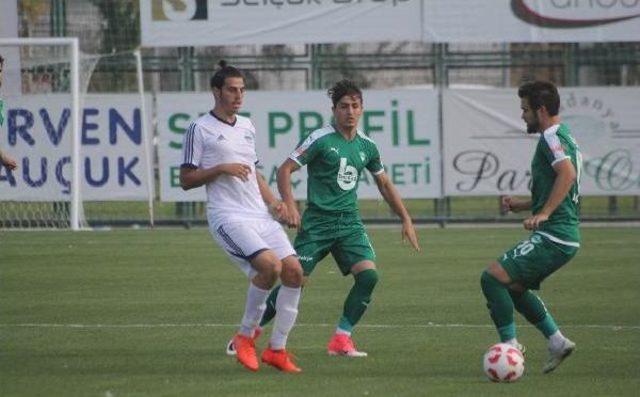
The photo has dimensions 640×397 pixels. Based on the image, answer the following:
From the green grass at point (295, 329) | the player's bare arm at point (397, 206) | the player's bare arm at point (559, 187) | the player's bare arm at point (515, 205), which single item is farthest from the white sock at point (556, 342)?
the player's bare arm at point (397, 206)

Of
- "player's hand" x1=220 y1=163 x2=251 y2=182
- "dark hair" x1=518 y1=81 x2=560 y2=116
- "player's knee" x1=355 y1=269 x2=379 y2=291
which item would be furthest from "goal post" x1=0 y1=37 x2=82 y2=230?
"dark hair" x1=518 y1=81 x2=560 y2=116

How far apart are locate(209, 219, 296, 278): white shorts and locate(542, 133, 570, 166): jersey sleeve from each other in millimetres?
1881

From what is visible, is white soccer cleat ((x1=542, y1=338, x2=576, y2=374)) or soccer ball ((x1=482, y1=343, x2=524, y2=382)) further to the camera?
white soccer cleat ((x1=542, y1=338, x2=576, y2=374))

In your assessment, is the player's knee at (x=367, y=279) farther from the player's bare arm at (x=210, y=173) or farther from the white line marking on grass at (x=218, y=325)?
the white line marking on grass at (x=218, y=325)

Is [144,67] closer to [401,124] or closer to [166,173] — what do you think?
[166,173]

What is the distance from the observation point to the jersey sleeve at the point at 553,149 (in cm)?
984

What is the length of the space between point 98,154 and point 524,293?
16315 millimetres

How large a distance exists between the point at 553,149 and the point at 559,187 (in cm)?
28

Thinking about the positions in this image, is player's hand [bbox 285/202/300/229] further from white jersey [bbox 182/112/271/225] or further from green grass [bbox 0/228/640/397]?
green grass [bbox 0/228/640/397]

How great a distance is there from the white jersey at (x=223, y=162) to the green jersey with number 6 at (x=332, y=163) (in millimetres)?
856

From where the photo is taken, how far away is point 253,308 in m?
10.4

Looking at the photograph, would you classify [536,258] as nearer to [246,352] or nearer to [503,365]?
[503,365]

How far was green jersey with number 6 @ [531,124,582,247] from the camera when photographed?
9930 millimetres

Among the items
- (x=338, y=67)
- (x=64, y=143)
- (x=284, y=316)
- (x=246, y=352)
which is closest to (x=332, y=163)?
(x=284, y=316)
